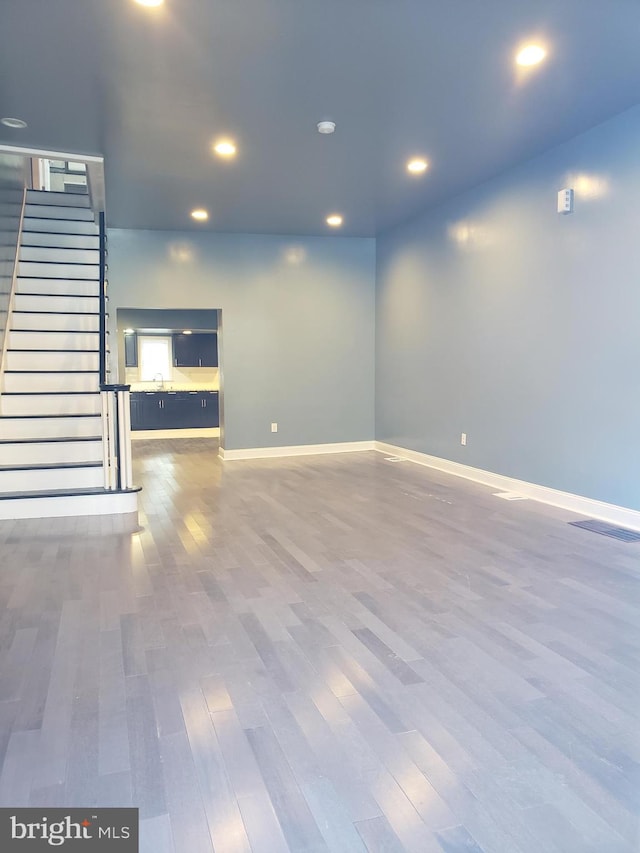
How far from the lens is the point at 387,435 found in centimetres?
735

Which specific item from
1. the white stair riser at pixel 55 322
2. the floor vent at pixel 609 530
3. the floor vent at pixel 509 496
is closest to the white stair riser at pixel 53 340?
the white stair riser at pixel 55 322

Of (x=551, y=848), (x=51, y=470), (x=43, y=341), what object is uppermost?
(x=43, y=341)

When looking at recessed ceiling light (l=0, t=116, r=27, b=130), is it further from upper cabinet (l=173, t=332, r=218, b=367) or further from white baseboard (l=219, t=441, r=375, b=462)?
upper cabinet (l=173, t=332, r=218, b=367)

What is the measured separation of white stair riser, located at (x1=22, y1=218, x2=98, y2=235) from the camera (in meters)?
6.73

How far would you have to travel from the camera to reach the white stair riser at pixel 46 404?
199 inches

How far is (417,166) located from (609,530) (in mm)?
3199

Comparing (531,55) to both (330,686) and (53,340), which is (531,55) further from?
(53,340)

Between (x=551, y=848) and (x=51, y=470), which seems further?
(x=51, y=470)

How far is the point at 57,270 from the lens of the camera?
6371 millimetres

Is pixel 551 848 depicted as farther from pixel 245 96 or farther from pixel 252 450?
pixel 252 450

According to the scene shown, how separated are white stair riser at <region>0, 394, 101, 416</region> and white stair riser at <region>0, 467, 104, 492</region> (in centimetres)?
79

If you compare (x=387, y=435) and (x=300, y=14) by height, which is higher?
(x=300, y=14)

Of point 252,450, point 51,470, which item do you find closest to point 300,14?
point 51,470

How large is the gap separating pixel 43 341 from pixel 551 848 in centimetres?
573
